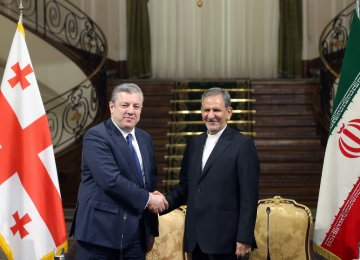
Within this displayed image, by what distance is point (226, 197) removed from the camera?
12.6 feet

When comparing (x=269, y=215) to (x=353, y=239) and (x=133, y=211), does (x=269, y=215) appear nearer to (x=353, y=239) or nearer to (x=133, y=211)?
(x=353, y=239)

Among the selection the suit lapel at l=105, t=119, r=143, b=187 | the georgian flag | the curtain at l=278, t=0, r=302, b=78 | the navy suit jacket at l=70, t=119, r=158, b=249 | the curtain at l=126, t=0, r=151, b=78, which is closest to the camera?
the navy suit jacket at l=70, t=119, r=158, b=249

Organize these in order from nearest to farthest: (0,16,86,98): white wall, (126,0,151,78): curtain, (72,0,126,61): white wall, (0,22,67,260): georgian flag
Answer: (0,22,67,260): georgian flag, (0,16,86,98): white wall, (126,0,151,78): curtain, (72,0,126,61): white wall

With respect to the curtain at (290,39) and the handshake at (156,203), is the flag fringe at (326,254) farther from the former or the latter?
the curtain at (290,39)

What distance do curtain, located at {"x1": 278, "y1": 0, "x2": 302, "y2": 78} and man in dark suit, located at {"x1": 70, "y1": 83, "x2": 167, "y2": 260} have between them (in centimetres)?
731

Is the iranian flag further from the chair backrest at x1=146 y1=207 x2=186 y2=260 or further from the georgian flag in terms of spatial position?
the georgian flag

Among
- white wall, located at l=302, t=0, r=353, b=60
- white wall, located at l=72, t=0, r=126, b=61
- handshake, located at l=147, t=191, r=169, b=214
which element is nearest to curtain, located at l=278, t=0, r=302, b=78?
white wall, located at l=302, t=0, r=353, b=60

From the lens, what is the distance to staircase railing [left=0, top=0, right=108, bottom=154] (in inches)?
391

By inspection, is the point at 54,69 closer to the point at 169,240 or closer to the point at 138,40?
the point at 138,40

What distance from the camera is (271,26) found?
11.2 meters

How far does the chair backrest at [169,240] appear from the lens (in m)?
4.80

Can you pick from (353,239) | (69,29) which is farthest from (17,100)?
(69,29)

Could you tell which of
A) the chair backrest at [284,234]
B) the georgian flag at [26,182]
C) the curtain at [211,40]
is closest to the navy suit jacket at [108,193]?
the georgian flag at [26,182]

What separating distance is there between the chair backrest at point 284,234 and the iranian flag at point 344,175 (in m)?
0.21
